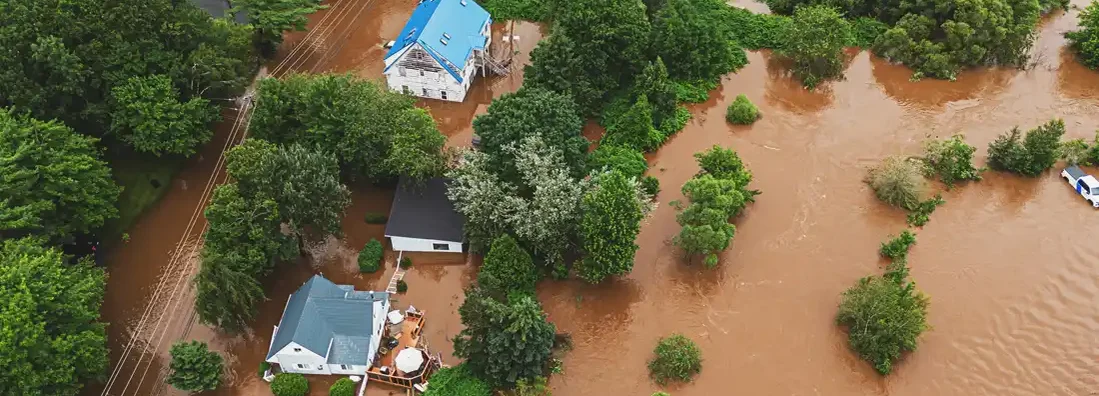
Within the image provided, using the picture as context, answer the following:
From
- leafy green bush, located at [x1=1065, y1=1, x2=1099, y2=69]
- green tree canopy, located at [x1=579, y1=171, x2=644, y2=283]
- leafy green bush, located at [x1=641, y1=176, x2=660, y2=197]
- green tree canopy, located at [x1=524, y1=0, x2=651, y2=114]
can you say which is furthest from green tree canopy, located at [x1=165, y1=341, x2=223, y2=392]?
leafy green bush, located at [x1=1065, y1=1, x2=1099, y2=69]

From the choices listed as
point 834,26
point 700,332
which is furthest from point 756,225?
point 834,26

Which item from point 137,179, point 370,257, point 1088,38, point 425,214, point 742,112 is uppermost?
point 1088,38

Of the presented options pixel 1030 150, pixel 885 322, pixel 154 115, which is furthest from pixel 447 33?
pixel 1030 150

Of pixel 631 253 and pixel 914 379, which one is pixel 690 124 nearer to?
pixel 631 253

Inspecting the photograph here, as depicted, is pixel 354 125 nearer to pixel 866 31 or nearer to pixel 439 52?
pixel 439 52

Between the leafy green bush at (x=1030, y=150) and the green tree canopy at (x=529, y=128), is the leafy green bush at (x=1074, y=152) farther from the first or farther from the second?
the green tree canopy at (x=529, y=128)

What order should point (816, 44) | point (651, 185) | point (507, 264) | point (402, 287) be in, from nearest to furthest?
point (507, 264), point (402, 287), point (651, 185), point (816, 44)
